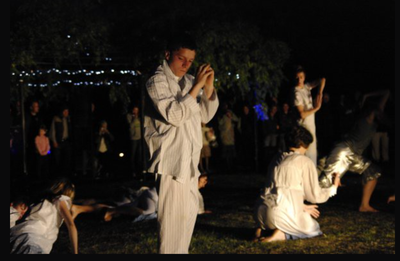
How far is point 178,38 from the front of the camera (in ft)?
14.5

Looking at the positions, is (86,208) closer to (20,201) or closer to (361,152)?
(20,201)

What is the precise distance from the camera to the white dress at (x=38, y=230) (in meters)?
5.40

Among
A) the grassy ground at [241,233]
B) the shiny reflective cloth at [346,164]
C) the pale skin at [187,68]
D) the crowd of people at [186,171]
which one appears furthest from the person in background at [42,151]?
the pale skin at [187,68]

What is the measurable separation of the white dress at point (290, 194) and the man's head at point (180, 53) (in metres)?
2.62

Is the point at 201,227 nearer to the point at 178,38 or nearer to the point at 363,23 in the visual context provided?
the point at 178,38

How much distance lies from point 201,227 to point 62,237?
71.7 inches

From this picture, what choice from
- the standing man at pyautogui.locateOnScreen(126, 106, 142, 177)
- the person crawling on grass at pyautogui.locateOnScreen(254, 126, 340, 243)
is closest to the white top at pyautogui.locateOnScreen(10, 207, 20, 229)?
the person crawling on grass at pyautogui.locateOnScreen(254, 126, 340, 243)

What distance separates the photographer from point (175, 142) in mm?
4363

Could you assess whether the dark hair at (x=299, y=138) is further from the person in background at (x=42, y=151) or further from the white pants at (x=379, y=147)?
the white pants at (x=379, y=147)

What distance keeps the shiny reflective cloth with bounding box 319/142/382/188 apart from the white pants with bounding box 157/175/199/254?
450 cm

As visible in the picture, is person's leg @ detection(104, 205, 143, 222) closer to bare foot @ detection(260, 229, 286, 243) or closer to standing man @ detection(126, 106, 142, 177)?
bare foot @ detection(260, 229, 286, 243)

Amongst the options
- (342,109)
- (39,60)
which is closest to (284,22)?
(342,109)

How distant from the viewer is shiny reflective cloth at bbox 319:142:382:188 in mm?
8477

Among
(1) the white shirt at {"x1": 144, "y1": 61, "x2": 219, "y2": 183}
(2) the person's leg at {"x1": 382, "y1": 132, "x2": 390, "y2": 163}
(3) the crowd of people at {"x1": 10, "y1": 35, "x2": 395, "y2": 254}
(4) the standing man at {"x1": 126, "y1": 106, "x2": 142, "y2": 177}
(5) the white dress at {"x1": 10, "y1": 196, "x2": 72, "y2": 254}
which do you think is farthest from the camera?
(2) the person's leg at {"x1": 382, "y1": 132, "x2": 390, "y2": 163}
